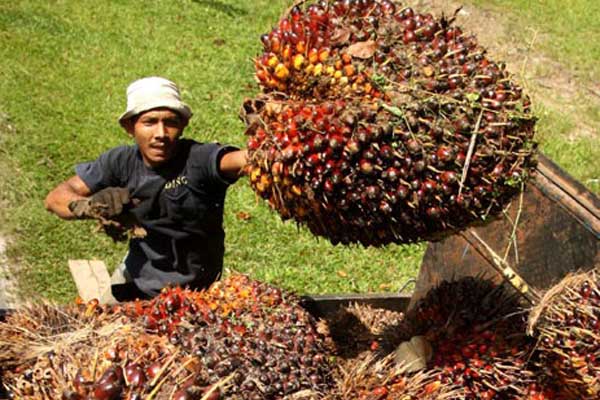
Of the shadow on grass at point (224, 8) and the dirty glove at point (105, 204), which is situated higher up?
the shadow on grass at point (224, 8)

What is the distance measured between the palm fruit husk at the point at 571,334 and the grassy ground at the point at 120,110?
2.76 feet

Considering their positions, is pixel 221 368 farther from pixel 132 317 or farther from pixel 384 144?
pixel 384 144

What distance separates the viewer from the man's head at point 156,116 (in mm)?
3633

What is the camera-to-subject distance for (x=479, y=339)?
133 inches

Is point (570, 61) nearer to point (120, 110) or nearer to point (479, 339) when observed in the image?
point (120, 110)

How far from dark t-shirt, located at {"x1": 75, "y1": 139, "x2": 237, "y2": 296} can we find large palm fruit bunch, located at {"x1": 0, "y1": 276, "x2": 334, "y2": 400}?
1.89ft

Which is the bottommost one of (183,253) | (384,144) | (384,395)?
(384,395)

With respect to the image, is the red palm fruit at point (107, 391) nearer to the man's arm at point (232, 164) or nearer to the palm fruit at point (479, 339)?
the man's arm at point (232, 164)

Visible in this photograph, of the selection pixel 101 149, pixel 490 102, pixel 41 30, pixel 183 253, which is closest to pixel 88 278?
pixel 183 253

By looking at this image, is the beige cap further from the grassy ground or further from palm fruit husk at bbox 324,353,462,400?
the grassy ground

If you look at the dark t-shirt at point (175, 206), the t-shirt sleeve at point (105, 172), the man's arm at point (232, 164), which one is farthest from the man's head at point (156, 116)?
the man's arm at point (232, 164)

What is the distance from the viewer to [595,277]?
3219 mm

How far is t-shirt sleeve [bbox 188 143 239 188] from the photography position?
11.7 ft

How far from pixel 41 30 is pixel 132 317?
25.7 feet
